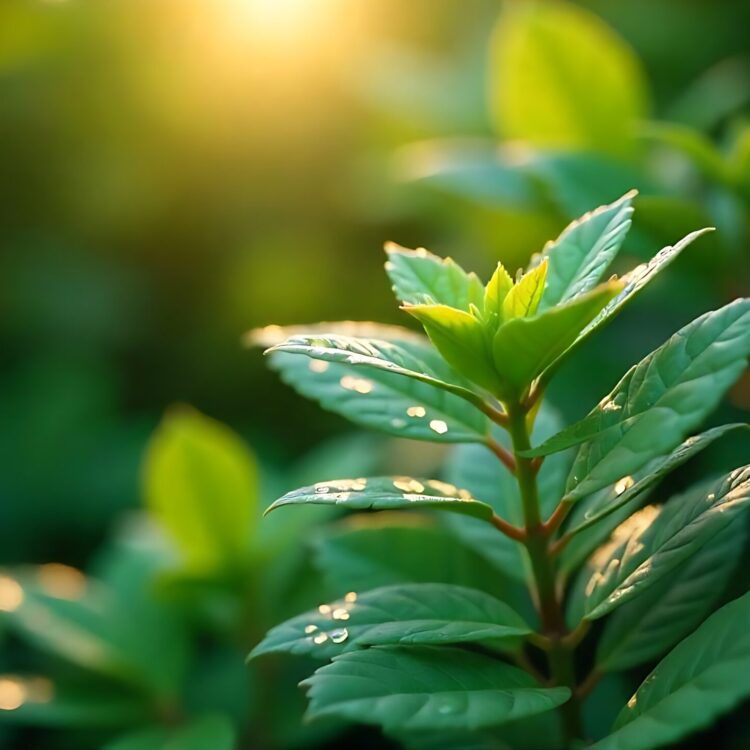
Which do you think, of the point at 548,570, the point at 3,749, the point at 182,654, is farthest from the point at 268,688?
the point at 548,570

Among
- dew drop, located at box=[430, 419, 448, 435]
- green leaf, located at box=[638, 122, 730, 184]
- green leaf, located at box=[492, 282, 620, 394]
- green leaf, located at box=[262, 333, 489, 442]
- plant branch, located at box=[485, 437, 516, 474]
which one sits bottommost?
plant branch, located at box=[485, 437, 516, 474]

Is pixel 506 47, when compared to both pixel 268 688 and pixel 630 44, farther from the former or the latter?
pixel 268 688

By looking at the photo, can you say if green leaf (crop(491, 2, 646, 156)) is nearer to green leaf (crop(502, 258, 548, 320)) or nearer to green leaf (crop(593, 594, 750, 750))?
green leaf (crop(502, 258, 548, 320))

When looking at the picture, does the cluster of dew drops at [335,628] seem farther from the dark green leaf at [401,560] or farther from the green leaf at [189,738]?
the green leaf at [189,738]

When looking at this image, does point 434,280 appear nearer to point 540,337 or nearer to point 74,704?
point 540,337

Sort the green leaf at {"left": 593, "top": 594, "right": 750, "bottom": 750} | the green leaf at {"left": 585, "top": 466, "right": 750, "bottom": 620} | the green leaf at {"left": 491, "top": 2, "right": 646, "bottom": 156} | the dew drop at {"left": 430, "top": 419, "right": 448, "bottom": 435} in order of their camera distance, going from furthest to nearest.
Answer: the green leaf at {"left": 491, "top": 2, "right": 646, "bottom": 156} < the dew drop at {"left": 430, "top": 419, "right": 448, "bottom": 435} < the green leaf at {"left": 585, "top": 466, "right": 750, "bottom": 620} < the green leaf at {"left": 593, "top": 594, "right": 750, "bottom": 750}

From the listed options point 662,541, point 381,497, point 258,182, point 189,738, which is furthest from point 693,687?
point 258,182

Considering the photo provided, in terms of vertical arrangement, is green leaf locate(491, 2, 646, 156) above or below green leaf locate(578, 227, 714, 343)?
above

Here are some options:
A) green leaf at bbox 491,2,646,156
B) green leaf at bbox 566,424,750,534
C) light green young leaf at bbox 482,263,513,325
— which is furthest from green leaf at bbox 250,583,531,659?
green leaf at bbox 491,2,646,156
